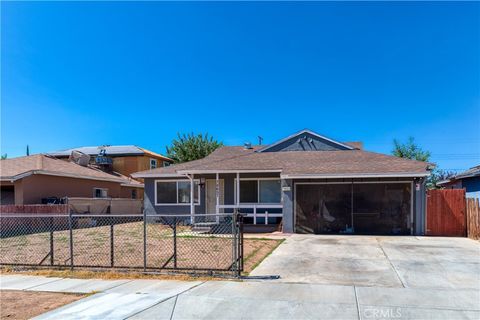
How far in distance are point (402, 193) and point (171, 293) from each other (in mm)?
11929

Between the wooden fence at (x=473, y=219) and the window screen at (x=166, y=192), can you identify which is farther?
the window screen at (x=166, y=192)

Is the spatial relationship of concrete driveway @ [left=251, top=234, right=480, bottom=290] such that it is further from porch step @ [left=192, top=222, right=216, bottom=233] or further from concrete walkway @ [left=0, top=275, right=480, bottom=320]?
porch step @ [left=192, top=222, right=216, bottom=233]

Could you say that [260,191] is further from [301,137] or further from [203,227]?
[301,137]

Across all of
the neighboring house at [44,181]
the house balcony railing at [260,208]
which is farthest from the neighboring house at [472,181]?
the neighboring house at [44,181]

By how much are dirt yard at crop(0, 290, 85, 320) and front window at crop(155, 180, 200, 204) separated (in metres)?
13.7

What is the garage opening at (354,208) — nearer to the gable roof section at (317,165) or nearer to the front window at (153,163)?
the gable roof section at (317,165)

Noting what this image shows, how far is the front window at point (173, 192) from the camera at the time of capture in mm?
21016

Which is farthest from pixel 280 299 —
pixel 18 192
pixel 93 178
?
pixel 93 178

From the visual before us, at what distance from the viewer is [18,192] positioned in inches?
790

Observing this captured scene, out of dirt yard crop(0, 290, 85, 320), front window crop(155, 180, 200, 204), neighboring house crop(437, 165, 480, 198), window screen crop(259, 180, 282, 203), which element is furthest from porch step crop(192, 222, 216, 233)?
neighboring house crop(437, 165, 480, 198)

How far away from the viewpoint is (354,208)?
16.3 meters

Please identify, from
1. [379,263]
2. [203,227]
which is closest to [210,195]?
[203,227]

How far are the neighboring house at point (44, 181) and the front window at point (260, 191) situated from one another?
10.5 m

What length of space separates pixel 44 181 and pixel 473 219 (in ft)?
66.0
